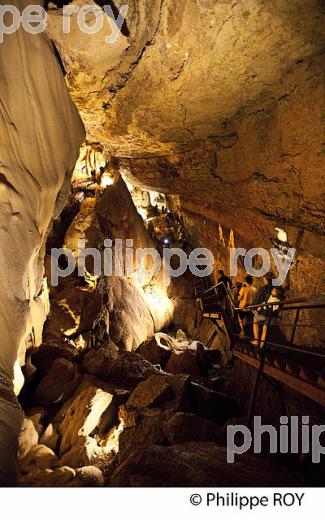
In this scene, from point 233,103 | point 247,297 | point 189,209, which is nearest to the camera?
point 233,103

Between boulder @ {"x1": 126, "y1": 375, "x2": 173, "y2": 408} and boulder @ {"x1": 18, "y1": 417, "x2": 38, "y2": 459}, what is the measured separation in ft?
7.08

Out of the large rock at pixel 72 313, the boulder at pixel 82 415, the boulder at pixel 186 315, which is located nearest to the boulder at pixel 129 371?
the boulder at pixel 82 415

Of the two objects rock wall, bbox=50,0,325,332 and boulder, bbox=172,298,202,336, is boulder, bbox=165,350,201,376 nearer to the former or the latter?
rock wall, bbox=50,0,325,332

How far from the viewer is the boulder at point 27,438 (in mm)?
5680

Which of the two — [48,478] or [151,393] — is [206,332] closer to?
[151,393]

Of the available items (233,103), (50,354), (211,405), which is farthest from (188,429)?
(233,103)

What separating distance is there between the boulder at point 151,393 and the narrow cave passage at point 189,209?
45 mm

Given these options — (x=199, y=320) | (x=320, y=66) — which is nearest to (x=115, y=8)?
(x=320, y=66)

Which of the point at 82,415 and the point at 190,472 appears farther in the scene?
the point at 82,415

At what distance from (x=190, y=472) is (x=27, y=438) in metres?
4.23

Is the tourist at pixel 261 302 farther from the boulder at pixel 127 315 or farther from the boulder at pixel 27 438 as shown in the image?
the boulder at pixel 127 315

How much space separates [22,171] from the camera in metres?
3.23

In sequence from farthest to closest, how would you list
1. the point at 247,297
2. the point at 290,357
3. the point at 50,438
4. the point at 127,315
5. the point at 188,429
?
1. the point at 127,315
2. the point at 247,297
3. the point at 50,438
4. the point at 188,429
5. the point at 290,357

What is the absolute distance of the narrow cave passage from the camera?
11.1 ft
